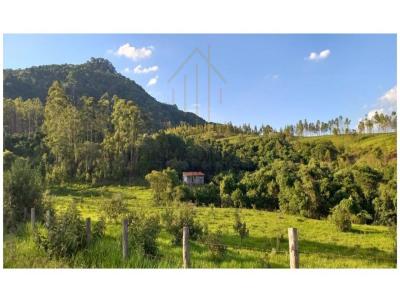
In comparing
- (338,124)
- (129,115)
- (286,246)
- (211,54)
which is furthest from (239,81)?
(338,124)

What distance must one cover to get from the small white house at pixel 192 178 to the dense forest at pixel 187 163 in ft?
2.70

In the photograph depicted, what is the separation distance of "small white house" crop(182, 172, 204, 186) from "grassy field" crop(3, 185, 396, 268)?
359cm

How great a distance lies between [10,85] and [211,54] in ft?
118

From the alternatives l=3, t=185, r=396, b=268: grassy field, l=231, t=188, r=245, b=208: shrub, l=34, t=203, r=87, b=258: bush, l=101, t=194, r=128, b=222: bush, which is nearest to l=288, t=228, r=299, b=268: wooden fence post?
l=3, t=185, r=396, b=268: grassy field

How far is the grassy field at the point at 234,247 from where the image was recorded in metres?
6.48

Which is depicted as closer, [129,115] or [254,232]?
[254,232]

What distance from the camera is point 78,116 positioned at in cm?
2981

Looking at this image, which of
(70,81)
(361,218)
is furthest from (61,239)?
(70,81)

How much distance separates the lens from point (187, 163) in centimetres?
2603

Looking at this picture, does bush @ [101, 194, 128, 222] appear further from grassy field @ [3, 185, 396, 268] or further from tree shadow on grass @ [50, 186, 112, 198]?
tree shadow on grass @ [50, 186, 112, 198]

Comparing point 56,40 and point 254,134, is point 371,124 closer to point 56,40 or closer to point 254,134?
point 254,134

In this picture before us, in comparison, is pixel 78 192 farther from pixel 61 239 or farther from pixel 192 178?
pixel 61 239

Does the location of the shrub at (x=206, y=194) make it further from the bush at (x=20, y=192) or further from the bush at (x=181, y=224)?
the bush at (x=20, y=192)
